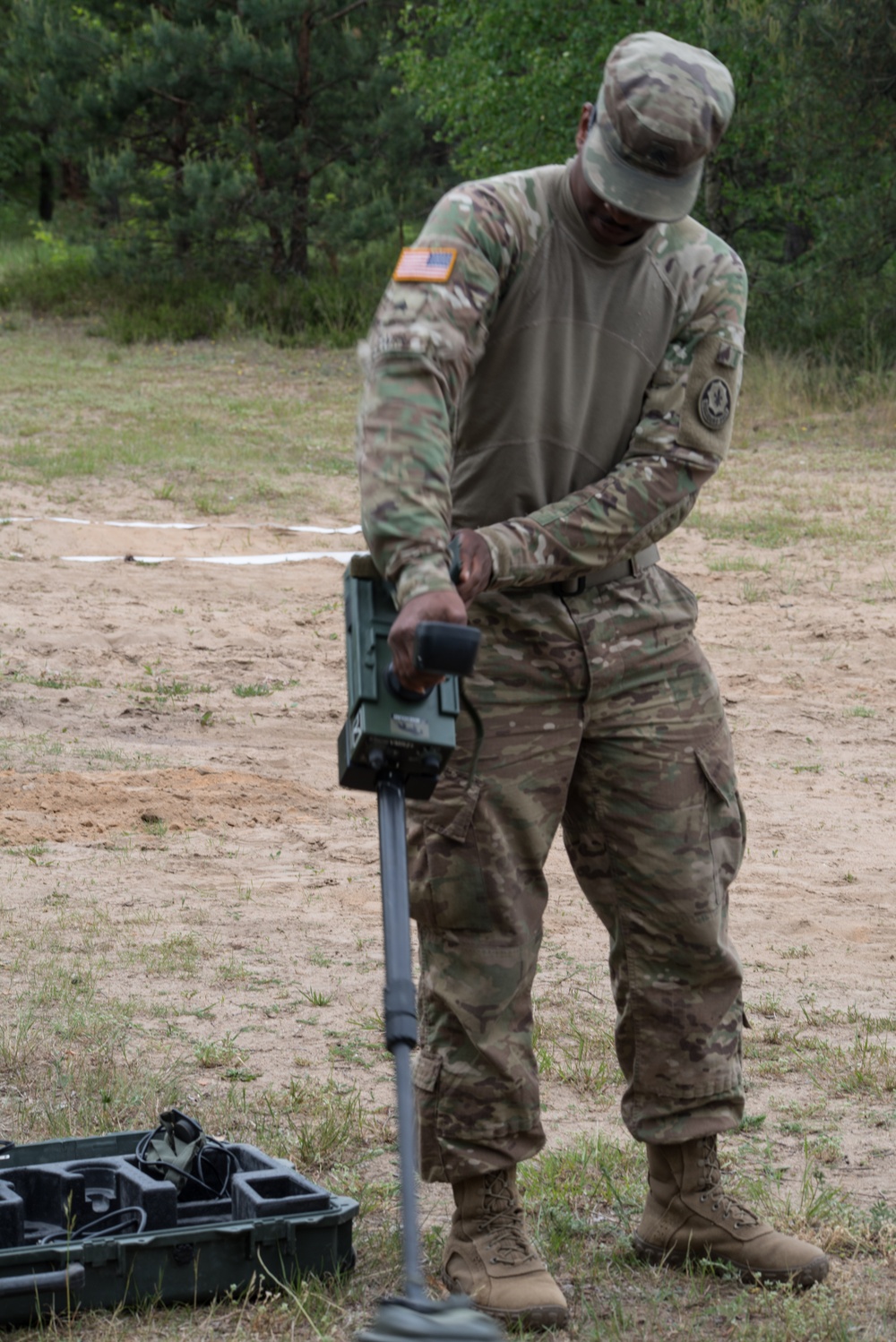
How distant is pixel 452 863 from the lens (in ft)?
9.18

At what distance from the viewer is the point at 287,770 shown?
7086 millimetres

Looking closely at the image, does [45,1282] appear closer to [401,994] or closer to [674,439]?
[401,994]

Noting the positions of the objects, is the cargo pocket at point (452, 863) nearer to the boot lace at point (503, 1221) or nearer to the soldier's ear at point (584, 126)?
the boot lace at point (503, 1221)

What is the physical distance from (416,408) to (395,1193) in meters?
1.66

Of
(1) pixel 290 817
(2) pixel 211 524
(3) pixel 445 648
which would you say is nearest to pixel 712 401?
(3) pixel 445 648

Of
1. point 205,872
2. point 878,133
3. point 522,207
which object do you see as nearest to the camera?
point 522,207

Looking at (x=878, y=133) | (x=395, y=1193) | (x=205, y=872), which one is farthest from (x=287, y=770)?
(x=878, y=133)

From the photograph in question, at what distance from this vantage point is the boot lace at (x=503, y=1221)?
2.85 m

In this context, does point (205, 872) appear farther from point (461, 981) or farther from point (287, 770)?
point (461, 981)

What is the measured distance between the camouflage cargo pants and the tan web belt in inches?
0.6

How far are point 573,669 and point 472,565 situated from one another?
1.05 feet

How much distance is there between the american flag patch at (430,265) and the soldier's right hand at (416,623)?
54 cm

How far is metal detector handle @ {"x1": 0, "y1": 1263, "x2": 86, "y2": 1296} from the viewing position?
263cm

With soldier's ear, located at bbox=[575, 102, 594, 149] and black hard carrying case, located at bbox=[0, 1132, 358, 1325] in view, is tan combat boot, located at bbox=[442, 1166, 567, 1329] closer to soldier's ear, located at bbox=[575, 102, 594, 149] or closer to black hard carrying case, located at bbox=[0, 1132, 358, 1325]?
black hard carrying case, located at bbox=[0, 1132, 358, 1325]
